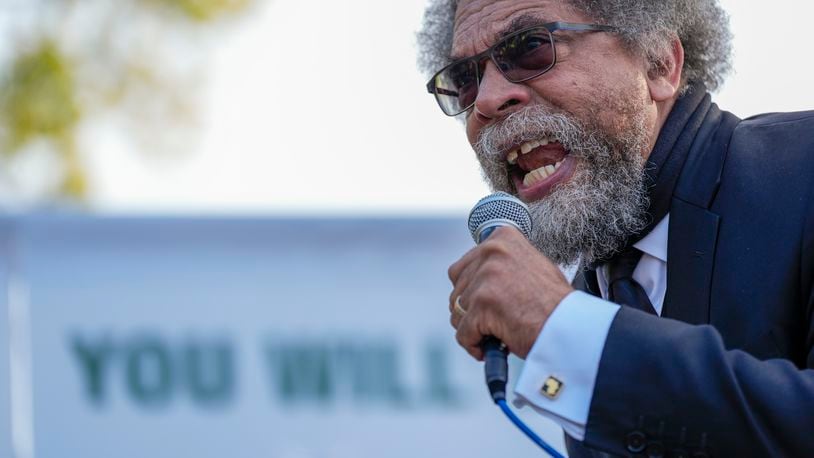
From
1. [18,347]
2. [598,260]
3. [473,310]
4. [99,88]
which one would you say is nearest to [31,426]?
[18,347]

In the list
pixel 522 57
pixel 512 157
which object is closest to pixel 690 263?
pixel 512 157

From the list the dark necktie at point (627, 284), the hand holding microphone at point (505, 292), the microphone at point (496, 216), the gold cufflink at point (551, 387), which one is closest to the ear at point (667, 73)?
the dark necktie at point (627, 284)

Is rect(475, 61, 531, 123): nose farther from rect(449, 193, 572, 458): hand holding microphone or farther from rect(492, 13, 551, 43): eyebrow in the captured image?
rect(449, 193, 572, 458): hand holding microphone

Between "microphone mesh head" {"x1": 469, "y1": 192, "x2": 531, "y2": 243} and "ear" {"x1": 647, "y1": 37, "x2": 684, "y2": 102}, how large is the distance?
2.74ft

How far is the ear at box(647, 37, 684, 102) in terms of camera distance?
353 centimetres

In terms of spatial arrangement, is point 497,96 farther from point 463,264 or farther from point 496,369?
point 496,369

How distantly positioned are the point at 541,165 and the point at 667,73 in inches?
19.9

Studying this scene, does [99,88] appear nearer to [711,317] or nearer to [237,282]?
[237,282]

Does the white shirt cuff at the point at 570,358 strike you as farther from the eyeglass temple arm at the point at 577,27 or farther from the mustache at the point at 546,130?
the eyeglass temple arm at the point at 577,27

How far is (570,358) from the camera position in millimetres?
2471

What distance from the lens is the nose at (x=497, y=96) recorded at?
→ 341cm

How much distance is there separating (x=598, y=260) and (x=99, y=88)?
12357 millimetres

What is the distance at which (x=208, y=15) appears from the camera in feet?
51.7

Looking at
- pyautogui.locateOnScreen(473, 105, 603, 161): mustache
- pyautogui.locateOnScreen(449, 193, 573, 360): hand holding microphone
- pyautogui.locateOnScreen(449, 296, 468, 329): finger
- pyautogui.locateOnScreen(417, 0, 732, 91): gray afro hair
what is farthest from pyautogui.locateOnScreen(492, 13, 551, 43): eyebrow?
pyautogui.locateOnScreen(449, 296, 468, 329): finger
